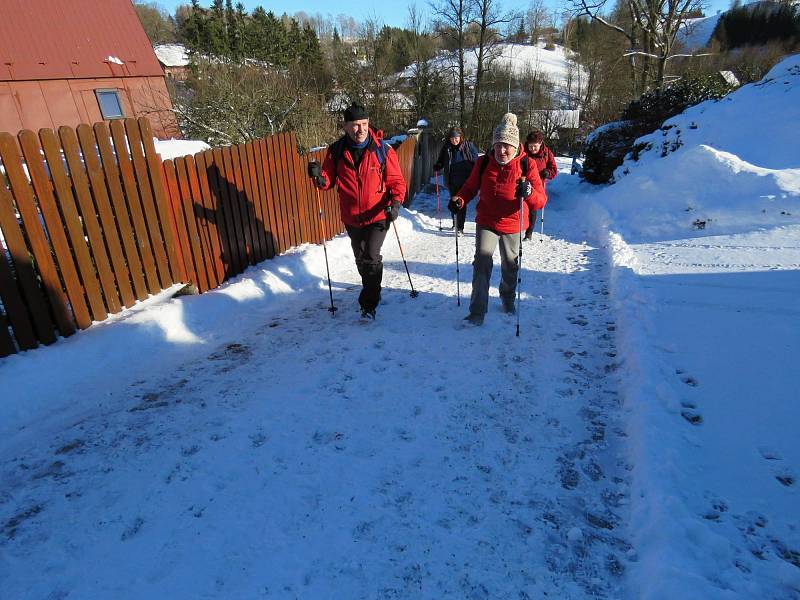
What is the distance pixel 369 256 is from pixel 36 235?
9.76 ft

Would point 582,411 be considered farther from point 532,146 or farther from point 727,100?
point 727,100

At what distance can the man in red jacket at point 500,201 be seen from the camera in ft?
15.0

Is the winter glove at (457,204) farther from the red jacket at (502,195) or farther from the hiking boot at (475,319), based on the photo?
the hiking boot at (475,319)

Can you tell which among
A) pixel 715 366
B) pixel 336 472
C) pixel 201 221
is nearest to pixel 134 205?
pixel 201 221

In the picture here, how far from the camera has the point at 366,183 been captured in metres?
4.91

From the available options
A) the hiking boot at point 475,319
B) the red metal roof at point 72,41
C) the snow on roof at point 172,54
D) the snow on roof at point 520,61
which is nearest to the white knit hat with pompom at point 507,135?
the hiking boot at point 475,319

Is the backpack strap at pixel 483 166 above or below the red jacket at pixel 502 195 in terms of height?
above

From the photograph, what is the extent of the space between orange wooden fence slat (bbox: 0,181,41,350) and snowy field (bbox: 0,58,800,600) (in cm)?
30

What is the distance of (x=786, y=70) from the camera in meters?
10.5

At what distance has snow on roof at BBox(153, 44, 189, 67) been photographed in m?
40.3

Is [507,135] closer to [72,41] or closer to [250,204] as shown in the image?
[250,204]

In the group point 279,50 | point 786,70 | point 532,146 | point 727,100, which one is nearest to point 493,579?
point 532,146

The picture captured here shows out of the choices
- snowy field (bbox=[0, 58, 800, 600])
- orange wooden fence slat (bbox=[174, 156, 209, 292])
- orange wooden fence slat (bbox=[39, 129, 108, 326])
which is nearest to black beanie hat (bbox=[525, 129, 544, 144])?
snowy field (bbox=[0, 58, 800, 600])

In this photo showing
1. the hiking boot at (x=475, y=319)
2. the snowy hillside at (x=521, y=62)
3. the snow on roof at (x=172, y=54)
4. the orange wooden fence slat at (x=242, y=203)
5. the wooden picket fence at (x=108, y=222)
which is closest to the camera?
the wooden picket fence at (x=108, y=222)
